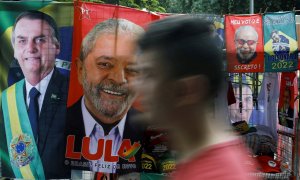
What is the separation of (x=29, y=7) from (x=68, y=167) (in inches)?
58.9

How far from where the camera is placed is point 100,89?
443 centimetres

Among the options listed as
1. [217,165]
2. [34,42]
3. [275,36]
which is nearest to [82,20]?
[34,42]

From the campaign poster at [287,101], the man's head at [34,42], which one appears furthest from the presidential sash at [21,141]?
the campaign poster at [287,101]

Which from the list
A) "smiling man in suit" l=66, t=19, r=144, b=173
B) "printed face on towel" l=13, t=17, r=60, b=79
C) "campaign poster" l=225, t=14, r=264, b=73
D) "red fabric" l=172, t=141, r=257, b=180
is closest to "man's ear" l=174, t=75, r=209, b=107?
"red fabric" l=172, t=141, r=257, b=180

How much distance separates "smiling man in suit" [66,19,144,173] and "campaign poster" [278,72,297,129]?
2.10 meters

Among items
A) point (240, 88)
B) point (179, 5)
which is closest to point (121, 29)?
point (240, 88)

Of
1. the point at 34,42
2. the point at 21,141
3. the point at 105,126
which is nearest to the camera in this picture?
the point at 34,42

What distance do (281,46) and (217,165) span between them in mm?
3957

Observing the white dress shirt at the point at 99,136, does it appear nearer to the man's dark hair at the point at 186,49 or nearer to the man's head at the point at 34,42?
the man's head at the point at 34,42

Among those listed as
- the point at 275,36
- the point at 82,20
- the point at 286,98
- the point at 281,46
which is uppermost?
the point at 82,20

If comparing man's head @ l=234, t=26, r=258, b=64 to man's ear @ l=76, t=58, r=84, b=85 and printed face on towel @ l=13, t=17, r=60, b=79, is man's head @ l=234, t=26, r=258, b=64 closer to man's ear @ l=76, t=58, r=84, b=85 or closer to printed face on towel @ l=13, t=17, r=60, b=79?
man's ear @ l=76, t=58, r=84, b=85

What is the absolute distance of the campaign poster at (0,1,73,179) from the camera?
4348 mm

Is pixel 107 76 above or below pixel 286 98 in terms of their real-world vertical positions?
above

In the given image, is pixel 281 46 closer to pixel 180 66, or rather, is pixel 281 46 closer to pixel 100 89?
pixel 100 89
